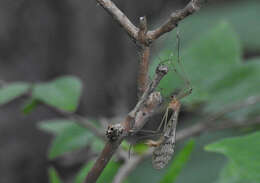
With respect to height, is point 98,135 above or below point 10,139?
above

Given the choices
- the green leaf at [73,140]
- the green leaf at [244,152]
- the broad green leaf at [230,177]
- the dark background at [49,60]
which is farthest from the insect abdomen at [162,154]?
the dark background at [49,60]

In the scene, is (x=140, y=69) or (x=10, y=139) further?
(x=10, y=139)

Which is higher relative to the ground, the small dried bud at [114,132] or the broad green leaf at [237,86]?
the small dried bud at [114,132]

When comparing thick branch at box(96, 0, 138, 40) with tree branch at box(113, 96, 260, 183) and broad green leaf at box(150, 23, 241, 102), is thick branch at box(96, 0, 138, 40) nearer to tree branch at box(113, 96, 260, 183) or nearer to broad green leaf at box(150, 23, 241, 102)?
tree branch at box(113, 96, 260, 183)

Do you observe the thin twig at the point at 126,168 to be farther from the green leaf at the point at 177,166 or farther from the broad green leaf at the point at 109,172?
the green leaf at the point at 177,166

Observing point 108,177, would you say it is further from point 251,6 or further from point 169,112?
point 251,6

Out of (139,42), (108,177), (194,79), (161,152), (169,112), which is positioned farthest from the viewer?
(194,79)

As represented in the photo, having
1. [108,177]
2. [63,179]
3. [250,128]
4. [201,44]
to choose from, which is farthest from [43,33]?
[108,177]
